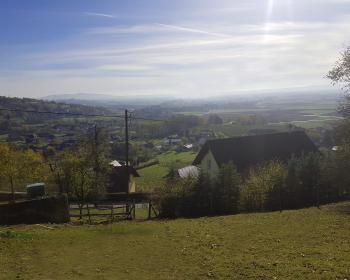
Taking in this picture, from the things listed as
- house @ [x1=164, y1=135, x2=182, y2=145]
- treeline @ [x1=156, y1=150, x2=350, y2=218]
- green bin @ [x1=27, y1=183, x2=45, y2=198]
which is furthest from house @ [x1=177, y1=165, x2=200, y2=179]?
house @ [x1=164, y1=135, x2=182, y2=145]

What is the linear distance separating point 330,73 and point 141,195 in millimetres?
30366

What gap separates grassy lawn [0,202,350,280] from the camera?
12.9 meters

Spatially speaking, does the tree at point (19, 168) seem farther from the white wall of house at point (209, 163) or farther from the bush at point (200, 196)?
the bush at point (200, 196)

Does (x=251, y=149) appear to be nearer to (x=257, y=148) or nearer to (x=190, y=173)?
(x=257, y=148)

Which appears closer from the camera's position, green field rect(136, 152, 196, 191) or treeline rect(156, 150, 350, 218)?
treeline rect(156, 150, 350, 218)

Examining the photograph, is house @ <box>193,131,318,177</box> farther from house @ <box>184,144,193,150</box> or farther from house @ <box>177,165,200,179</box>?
→ house @ <box>184,144,193,150</box>

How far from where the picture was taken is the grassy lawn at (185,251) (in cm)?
1288

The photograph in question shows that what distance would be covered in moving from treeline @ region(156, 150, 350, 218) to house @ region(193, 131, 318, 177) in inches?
702


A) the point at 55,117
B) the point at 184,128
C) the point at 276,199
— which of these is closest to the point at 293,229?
the point at 276,199

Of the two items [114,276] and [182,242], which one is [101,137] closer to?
[182,242]

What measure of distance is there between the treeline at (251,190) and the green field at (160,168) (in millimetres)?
24869

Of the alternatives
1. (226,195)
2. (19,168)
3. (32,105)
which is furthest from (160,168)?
(32,105)

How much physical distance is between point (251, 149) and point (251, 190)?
24.0m

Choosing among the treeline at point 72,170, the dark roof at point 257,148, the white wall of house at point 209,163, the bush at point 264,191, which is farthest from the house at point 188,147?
the bush at point 264,191
